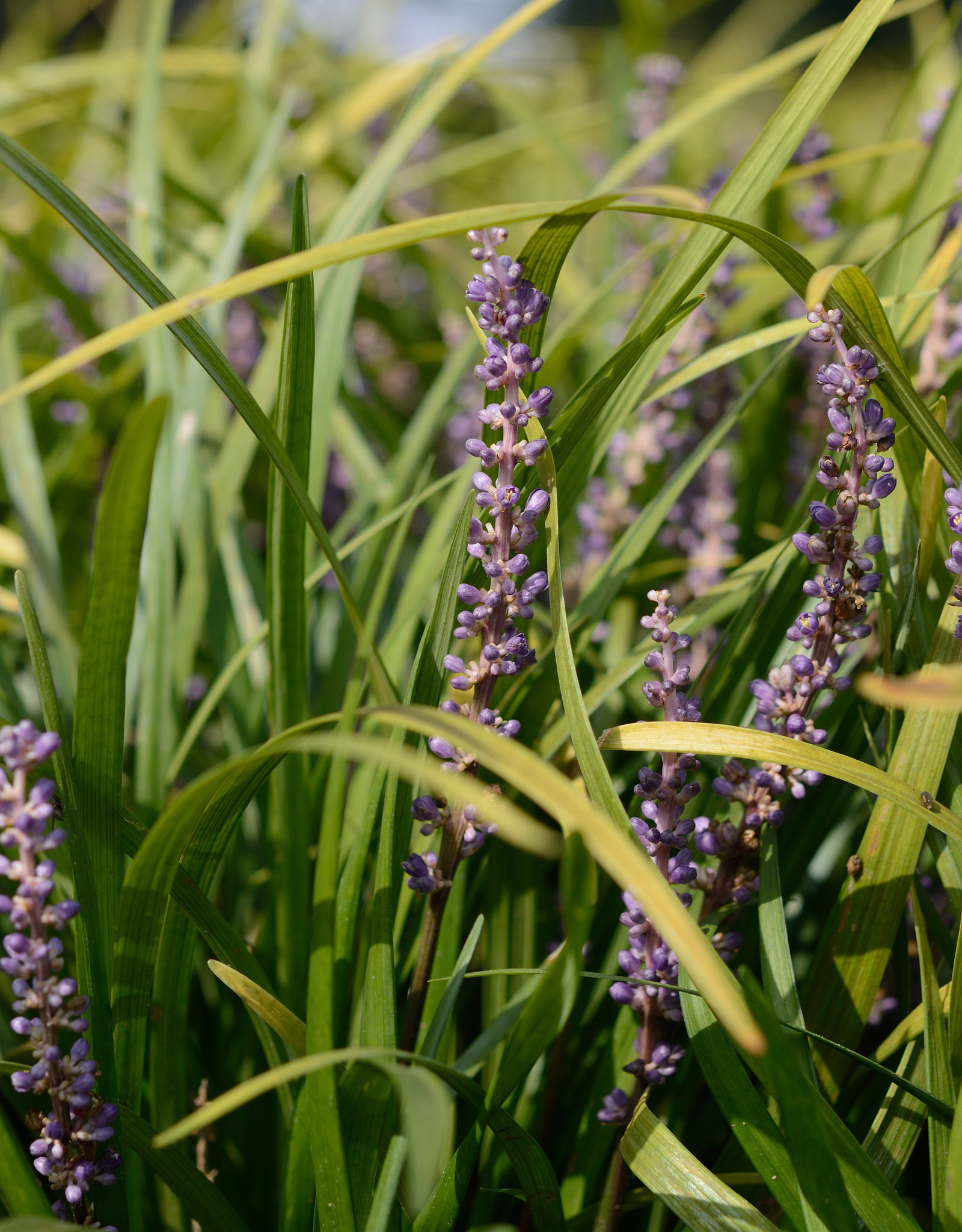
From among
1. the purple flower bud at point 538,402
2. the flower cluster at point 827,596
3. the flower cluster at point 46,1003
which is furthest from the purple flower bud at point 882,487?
the flower cluster at point 46,1003

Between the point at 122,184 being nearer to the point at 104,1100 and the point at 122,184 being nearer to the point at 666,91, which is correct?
the point at 666,91

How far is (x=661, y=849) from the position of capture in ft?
2.94

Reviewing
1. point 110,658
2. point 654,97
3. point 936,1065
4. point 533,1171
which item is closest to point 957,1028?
point 936,1065

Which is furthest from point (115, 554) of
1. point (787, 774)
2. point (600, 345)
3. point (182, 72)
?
point (182, 72)

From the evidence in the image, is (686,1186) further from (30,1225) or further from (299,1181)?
(30,1225)

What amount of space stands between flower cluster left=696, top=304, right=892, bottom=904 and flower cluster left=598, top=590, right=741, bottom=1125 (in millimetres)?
61

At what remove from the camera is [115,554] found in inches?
30.2

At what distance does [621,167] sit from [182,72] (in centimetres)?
193

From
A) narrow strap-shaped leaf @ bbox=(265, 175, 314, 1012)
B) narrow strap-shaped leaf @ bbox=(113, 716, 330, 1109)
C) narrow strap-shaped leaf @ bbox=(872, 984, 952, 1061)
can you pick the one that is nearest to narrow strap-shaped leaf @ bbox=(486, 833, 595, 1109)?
narrow strap-shaped leaf @ bbox=(113, 716, 330, 1109)

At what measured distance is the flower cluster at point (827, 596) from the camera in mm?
887

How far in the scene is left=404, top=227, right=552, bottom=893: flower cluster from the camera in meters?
0.86

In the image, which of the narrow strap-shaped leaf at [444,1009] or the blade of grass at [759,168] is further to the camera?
the blade of grass at [759,168]

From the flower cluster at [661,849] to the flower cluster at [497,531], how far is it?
13cm

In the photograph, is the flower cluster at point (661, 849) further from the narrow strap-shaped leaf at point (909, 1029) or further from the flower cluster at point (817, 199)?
the flower cluster at point (817, 199)
